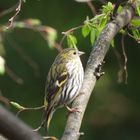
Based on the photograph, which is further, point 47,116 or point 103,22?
point 47,116

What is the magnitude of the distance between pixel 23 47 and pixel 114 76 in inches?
42.2

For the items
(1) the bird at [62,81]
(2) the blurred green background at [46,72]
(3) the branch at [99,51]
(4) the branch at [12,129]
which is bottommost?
(2) the blurred green background at [46,72]

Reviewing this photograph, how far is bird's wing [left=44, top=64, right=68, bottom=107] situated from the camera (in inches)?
115

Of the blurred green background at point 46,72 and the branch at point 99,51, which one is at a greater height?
the branch at point 99,51

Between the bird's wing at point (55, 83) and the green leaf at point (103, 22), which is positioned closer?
the green leaf at point (103, 22)

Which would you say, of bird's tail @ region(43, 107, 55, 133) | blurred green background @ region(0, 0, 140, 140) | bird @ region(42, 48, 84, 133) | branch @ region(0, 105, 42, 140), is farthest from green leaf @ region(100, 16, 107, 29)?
blurred green background @ region(0, 0, 140, 140)

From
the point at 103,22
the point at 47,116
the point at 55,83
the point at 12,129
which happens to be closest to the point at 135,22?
the point at 103,22

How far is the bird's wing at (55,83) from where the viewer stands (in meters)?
2.92

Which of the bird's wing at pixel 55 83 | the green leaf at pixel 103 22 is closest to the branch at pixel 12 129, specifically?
the green leaf at pixel 103 22

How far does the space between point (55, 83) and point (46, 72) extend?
10.5 feet

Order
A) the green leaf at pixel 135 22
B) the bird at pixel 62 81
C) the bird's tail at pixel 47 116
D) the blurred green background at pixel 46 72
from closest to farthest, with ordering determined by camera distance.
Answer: the green leaf at pixel 135 22 → the bird's tail at pixel 47 116 → the bird at pixel 62 81 → the blurred green background at pixel 46 72

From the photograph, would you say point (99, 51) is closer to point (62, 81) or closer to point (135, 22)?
point (135, 22)

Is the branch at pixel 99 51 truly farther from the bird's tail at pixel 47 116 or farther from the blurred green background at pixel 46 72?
the blurred green background at pixel 46 72

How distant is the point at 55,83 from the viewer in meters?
2.98
